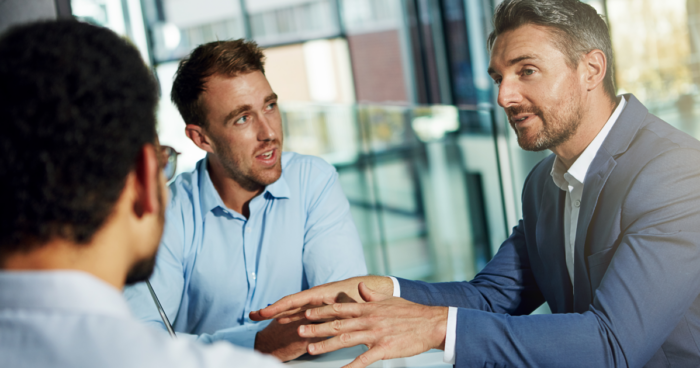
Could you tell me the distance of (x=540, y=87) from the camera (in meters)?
1.45

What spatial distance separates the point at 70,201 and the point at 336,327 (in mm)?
669

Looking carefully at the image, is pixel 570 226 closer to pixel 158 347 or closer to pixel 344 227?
pixel 344 227

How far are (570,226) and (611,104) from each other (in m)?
0.35

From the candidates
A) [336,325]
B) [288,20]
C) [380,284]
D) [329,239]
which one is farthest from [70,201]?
[288,20]

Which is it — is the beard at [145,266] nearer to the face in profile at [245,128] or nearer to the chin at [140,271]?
the chin at [140,271]

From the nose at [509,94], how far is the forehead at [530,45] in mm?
55

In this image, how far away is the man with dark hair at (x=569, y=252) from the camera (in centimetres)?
110

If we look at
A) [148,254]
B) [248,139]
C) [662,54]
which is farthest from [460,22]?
[148,254]

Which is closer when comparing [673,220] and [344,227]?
[673,220]

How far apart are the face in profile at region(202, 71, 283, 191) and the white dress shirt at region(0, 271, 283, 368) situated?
122 cm

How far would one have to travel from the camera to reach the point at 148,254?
71 cm

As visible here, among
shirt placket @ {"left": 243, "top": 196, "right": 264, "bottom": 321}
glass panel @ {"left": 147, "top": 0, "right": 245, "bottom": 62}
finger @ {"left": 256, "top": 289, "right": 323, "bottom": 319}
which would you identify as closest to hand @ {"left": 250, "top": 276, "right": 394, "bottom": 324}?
finger @ {"left": 256, "top": 289, "right": 323, "bottom": 319}

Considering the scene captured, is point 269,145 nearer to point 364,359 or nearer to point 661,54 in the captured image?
point 364,359

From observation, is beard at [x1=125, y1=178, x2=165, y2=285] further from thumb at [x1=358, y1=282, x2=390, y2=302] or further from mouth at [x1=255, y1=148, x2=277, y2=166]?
mouth at [x1=255, y1=148, x2=277, y2=166]
